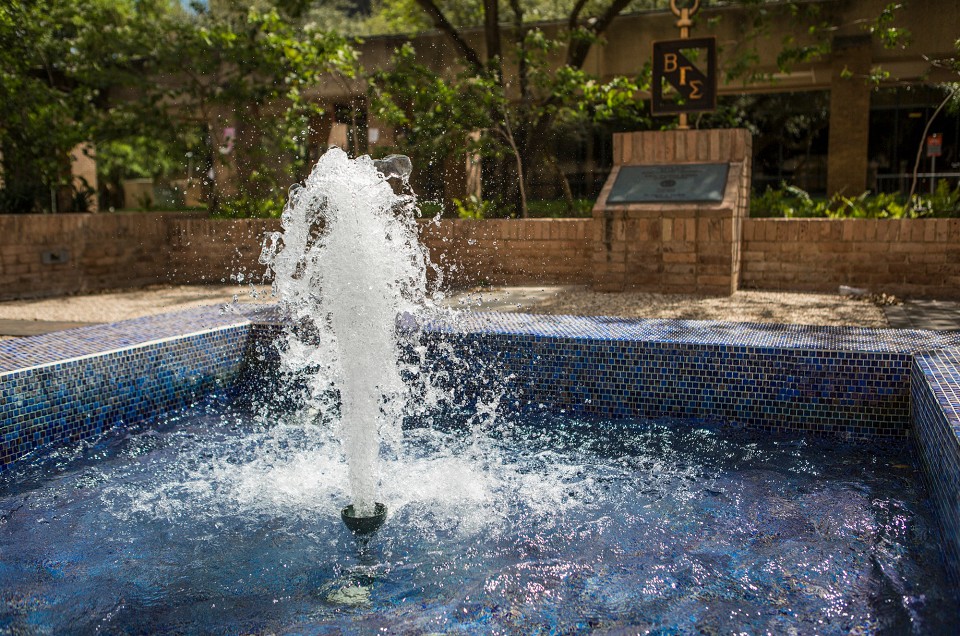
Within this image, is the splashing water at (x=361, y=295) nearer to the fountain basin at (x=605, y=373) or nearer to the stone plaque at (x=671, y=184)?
the fountain basin at (x=605, y=373)

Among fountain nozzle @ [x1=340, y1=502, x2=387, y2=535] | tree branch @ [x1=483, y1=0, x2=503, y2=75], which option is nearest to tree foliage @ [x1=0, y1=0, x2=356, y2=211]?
tree branch @ [x1=483, y1=0, x2=503, y2=75]

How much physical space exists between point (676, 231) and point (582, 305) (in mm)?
1389

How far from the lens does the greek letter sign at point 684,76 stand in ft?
29.0

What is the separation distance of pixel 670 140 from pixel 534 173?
3.07m

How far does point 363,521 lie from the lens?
139 inches

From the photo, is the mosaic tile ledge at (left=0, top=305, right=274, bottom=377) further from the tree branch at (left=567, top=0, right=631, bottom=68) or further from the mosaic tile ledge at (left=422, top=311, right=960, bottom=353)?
the tree branch at (left=567, top=0, right=631, bottom=68)

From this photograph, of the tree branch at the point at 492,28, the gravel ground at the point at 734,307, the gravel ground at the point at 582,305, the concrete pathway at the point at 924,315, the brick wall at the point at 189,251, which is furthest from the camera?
the tree branch at the point at 492,28

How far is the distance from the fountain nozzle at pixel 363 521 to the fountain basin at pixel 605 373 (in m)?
1.87

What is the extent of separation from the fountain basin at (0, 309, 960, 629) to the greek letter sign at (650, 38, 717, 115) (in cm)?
410

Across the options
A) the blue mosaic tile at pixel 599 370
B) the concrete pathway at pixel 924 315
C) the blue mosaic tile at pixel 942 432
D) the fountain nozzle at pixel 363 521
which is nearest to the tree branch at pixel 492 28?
the concrete pathway at pixel 924 315

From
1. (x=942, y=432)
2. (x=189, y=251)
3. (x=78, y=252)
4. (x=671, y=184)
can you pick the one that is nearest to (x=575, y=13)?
(x=671, y=184)

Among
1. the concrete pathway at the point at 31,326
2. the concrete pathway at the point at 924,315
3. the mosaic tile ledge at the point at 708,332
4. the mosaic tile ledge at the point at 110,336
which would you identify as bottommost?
the concrete pathway at the point at 924,315

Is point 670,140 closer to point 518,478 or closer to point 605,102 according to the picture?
point 605,102

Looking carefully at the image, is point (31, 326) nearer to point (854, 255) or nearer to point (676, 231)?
point (676, 231)
